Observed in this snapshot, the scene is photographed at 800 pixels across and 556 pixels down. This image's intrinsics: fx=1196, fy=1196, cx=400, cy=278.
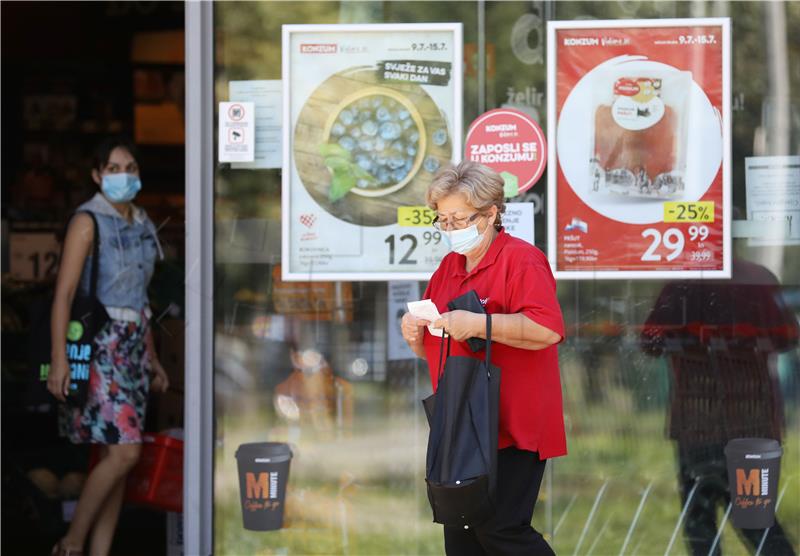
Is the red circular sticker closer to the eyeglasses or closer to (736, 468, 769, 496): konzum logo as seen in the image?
the eyeglasses

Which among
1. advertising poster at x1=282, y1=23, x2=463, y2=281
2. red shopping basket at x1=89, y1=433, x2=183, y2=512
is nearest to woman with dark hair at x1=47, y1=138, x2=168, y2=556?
red shopping basket at x1=89, y1=433, x2=183, y2=512

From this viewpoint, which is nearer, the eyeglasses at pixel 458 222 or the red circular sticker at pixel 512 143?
the eyeglasses at pixel 458 222

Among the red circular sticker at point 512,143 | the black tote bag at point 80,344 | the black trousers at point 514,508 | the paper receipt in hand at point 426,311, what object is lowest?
the black trousers at point 514,508

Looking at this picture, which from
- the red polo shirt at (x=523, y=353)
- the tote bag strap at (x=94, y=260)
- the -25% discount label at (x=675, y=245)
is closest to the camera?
the red polo shirt at (x=523, y=353)

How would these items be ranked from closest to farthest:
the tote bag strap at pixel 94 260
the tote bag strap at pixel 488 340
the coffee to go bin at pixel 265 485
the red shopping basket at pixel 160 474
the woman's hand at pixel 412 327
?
the tote bag strap at pixel 488 340 → the woman's hand at pixel 412 327 → the coffee to go bin at pixel 265 485 → the tote bag strap at pixel 94 260 → the red shopping basket at pixel 160 474

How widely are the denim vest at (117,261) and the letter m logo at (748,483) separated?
109 inches

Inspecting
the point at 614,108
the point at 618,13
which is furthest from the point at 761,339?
the point at 618,13

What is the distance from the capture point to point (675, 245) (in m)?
5.00

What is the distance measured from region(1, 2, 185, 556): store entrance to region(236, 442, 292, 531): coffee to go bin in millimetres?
1173

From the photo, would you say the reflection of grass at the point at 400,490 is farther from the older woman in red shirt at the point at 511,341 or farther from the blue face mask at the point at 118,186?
the older woman in red shirt at the point at 511,341

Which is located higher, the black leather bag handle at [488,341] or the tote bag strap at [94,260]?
the tote bag strap at [94,260]

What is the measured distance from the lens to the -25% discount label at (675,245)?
4.99 meters

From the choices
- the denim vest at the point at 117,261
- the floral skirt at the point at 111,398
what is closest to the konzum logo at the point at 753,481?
the floral skirt at the point at 111,398

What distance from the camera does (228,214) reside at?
5.10 metres
